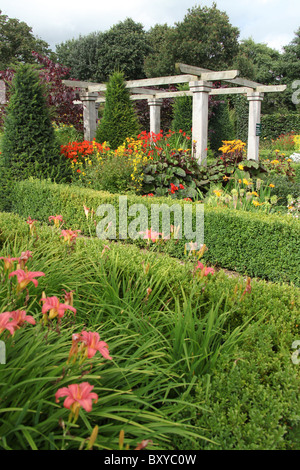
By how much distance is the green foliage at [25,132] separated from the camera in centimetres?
803

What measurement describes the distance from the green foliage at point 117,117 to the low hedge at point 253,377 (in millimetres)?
9390

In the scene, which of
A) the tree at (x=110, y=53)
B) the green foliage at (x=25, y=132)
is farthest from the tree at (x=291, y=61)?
the green foliage at (x=25, y=132)

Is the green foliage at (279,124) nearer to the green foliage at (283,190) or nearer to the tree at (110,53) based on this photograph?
the tree at (110,53)

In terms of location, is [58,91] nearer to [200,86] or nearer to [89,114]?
[89,114]

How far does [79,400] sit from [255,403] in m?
0.88

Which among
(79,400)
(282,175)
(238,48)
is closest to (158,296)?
(79,400)

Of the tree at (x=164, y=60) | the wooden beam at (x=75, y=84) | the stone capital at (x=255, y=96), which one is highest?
the tree at (x=164, y=60)

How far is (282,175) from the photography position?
33.0ft

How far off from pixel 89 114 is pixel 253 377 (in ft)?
38.0

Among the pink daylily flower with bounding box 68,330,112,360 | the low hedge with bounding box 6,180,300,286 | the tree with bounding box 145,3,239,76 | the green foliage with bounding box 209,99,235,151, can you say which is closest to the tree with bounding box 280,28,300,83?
the tree with bounding box 145,3,239,76

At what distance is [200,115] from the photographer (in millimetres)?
9102

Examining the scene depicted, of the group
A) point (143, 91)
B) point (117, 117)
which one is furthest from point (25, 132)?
point (143, 91)

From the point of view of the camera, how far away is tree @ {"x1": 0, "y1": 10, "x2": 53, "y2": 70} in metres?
33.4

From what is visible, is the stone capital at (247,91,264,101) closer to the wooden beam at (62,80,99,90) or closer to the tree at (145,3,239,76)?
the wooden beam at (62,80,99,90)
